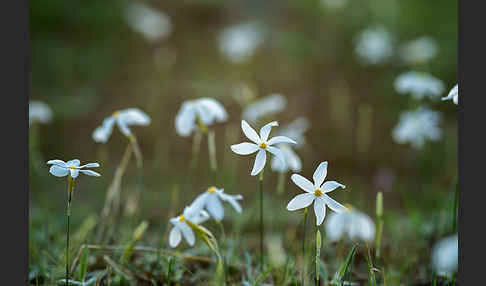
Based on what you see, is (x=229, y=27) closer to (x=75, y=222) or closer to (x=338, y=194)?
(x=338, y=194)

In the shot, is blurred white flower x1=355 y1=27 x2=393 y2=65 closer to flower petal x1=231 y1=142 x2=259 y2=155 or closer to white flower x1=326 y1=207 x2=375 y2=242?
white flower x1=326 y1=207 x2=375 y2=242

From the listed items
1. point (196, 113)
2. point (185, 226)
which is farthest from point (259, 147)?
point (196, 113)

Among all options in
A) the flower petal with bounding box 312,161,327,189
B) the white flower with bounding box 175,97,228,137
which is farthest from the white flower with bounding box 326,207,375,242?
the flower petal with bounding box 312,161,327,189

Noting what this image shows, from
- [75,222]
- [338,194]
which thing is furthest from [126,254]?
[338,194]

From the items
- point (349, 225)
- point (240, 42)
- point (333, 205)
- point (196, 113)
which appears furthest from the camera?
point (240, 42)

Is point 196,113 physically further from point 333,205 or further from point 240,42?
point 240,42

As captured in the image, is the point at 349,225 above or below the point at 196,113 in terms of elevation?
below
